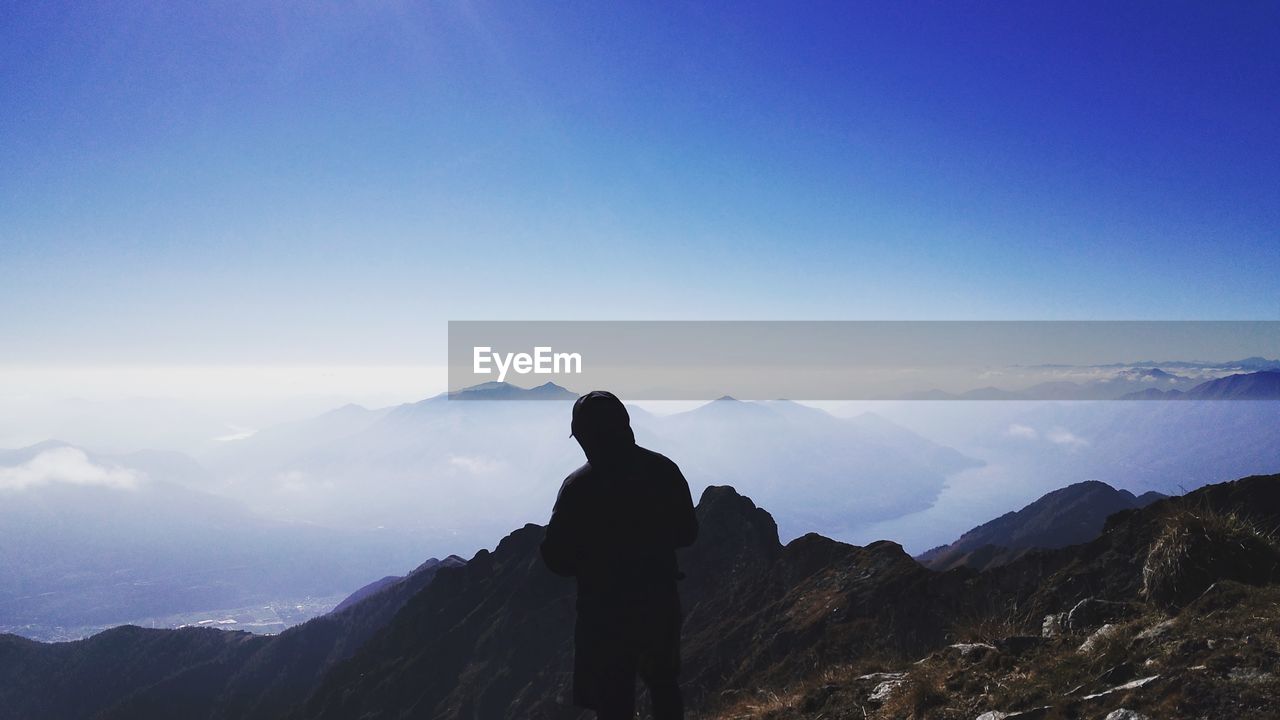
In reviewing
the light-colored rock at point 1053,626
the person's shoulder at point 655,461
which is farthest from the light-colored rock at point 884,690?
the person's shoulder at point 655,461

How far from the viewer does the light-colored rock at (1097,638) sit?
602cm

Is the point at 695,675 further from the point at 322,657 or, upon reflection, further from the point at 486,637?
the point at 322,657

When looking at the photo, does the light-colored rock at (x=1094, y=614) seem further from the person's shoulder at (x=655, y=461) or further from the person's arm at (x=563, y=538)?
the person's arm at (x=563, y=538)

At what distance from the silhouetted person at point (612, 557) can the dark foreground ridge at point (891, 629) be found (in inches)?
125

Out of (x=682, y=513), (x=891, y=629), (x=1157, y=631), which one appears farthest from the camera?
(x=891, y=629)

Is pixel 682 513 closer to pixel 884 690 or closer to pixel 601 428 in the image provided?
pixel 601 428

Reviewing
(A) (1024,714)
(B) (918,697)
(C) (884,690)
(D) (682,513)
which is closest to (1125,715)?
(A) (1024,714)

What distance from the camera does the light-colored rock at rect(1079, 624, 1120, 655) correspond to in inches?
237

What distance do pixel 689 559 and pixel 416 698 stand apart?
33148 millimetres

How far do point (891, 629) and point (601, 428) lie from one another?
15.8 metres

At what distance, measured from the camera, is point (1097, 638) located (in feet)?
20.5

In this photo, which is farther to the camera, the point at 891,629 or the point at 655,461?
the point at 891,629

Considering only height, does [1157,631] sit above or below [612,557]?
below

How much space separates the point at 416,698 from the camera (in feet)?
187
